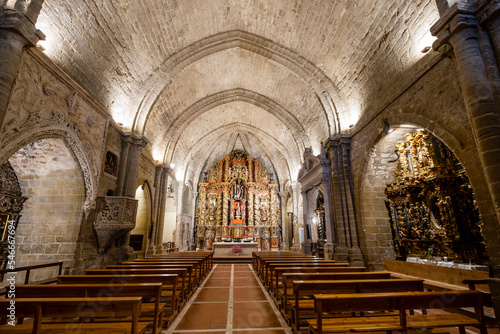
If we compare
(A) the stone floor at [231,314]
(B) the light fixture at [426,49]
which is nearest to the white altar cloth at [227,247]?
(A) the stone floor at [231,314]

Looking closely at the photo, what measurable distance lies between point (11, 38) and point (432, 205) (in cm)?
995

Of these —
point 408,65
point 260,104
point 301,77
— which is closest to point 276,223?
point 260,104

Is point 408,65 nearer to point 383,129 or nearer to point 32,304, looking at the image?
point 383,129

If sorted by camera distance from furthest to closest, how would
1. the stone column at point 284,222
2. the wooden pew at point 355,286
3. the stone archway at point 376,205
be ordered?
the stone column at point 284,222
the stone archway at point 376,205
the wooden pew at point 355,286

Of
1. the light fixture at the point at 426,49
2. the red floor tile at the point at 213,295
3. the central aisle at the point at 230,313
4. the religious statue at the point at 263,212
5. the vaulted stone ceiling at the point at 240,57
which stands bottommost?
the red floor tile at the point at 213,295

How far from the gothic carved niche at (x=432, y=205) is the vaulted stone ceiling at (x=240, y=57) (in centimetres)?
182

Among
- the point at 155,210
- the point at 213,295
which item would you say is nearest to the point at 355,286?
the point at 213,295

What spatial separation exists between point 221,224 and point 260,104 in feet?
30.9

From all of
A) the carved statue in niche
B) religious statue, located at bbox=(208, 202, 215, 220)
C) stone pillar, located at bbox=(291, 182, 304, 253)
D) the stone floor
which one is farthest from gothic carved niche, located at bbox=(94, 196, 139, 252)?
the carved statue in niche

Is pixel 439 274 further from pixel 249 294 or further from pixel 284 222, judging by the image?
pixel 284 222

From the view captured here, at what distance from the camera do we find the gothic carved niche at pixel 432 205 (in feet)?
18.5

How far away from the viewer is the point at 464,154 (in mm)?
4199

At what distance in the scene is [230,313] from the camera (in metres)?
3.94

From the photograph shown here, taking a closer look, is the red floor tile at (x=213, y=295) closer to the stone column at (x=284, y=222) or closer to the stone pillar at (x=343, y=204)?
the stone pillar at (x=343, y=204)
